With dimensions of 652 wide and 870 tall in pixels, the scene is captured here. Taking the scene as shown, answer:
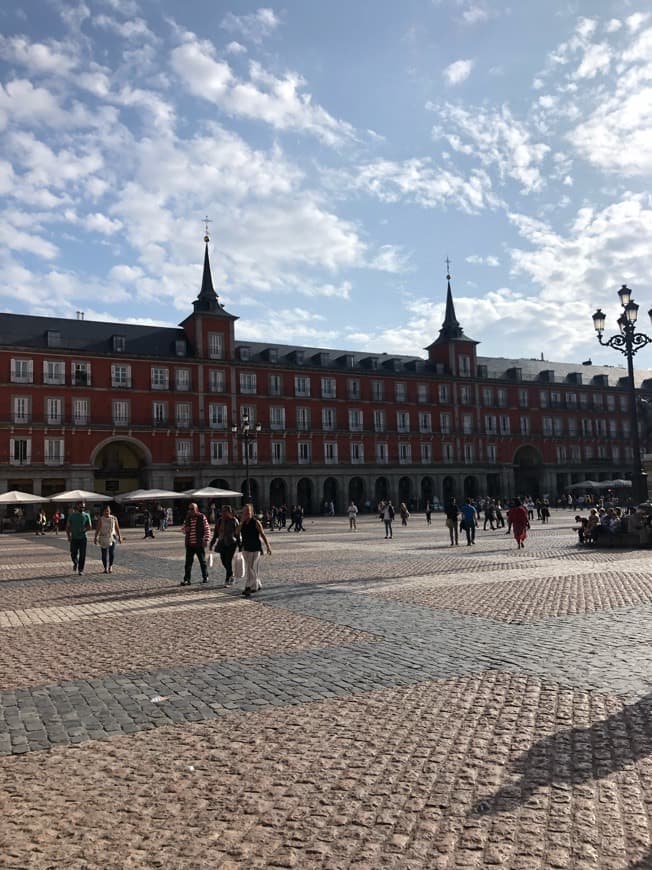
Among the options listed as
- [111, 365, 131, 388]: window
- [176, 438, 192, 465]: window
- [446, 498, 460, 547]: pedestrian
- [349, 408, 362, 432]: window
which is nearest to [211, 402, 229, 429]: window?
[176, 438, 192, 465]: window

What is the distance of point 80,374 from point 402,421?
85.2 ft

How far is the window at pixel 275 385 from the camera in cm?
5268

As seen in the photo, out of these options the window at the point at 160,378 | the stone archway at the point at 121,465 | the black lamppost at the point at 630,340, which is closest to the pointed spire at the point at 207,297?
the window at the point at 160,378

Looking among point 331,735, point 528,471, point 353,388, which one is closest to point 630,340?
point 331,735

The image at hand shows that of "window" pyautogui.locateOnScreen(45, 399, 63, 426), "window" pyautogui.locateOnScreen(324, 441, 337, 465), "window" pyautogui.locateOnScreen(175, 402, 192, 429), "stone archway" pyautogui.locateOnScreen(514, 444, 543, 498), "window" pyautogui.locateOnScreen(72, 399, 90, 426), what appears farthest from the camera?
"stone archway" pyautogui.locateOnScreen(514, 444, 543, 498)

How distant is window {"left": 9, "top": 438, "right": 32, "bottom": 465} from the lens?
4303 cm

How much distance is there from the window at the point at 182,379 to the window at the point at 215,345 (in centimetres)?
240

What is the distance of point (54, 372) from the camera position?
44719 mm

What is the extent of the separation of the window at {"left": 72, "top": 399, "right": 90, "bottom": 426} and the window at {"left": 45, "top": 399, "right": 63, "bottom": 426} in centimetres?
81

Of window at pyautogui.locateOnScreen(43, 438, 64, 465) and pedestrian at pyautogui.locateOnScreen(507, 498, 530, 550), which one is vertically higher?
window at pyautogui.locateOnScreen(43, 438, 64, 465)

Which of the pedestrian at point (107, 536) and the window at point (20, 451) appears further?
the window at point (20, 451)

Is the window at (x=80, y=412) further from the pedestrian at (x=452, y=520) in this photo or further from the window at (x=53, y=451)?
the pedestrian at (x=452, y=520)

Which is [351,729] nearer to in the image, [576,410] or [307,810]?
[307,810]

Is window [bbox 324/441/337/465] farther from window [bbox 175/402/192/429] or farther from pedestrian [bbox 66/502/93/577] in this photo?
pedestrian [bbox 66/502/93/577]
